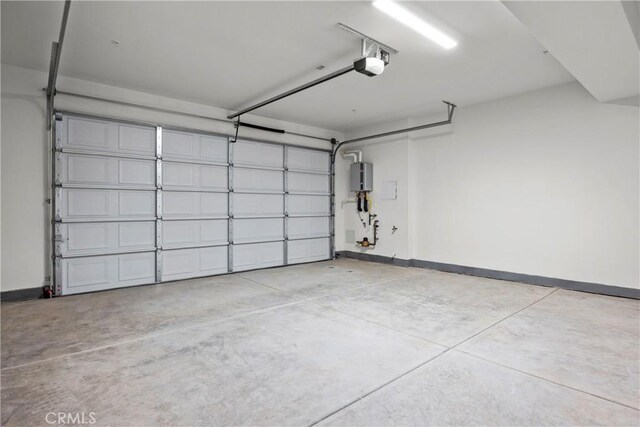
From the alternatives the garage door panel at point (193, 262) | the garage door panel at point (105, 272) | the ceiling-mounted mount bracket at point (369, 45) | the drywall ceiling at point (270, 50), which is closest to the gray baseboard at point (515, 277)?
the drywall ceiling at point (270, 50)

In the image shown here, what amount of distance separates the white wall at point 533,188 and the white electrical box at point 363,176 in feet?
2.89

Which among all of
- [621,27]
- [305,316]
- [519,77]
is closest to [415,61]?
[519,77]

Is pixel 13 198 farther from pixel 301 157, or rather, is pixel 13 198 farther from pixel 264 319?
pixel 301 157

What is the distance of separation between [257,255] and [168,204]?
1978 millimetres

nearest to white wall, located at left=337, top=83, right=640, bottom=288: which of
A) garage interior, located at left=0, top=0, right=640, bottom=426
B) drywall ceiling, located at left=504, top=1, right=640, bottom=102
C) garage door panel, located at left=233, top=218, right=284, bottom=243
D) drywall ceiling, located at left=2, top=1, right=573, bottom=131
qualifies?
garage interior, located at left=0, top=0, right=640, bottom=426

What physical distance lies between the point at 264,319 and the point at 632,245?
4.97 meters

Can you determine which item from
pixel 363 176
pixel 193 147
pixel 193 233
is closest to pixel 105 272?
pixel 193 233

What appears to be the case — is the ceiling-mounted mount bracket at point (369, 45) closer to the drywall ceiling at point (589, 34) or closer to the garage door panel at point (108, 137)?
the drywall ceiling at point (589, 34)

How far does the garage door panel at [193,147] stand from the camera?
555 centimetres

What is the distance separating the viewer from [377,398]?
7.00ft

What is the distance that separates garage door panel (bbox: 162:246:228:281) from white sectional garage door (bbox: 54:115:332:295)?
2 centimetres

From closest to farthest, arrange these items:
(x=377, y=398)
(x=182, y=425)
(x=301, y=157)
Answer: (x=182, y=425) → (x=377, y=398) → (x=301, y=157)

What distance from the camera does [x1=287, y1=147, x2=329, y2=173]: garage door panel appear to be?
718cm

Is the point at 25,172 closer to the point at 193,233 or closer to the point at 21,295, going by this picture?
the point at 21,295
